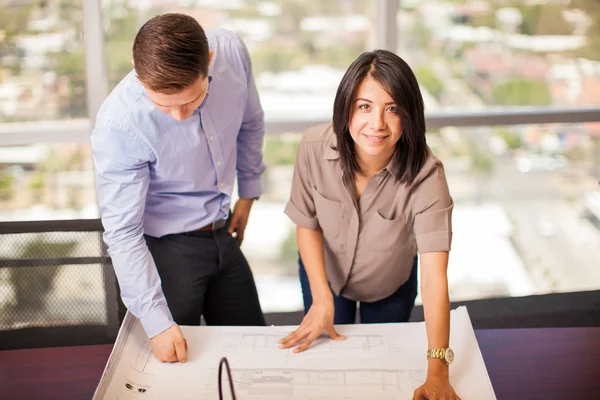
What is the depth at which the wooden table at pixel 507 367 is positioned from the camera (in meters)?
1.40

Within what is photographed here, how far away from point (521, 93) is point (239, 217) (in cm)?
175

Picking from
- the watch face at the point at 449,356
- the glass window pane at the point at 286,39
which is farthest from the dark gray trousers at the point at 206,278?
the glass window pane at the point at 286,39

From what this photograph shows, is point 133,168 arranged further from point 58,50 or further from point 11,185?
point 11,185

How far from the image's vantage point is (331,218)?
162cm

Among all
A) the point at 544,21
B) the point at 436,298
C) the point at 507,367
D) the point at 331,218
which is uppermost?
the point at 544,21

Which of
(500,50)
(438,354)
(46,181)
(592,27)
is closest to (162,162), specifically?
(438,354)

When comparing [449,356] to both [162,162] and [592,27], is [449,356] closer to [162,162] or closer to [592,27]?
[162,162]

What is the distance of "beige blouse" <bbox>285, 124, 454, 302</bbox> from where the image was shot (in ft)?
4.91

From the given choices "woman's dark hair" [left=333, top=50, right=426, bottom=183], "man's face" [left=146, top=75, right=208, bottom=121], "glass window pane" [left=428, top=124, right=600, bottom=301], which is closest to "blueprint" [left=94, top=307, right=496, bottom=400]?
"woman's dark hair" [left=333, top=50, right=426, bottom=183]

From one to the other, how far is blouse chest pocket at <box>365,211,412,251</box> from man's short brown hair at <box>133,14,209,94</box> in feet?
1.76

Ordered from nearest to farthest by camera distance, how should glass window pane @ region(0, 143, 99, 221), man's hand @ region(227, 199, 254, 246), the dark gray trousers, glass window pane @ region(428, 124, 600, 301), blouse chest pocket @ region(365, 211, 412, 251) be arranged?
blouse chest pocket @ region(365, 211, 412, 251)
the dark gray trousers
man's hand @ region(227, 199, 254, 246)
glass window pane @ region(0, 143, 99, 221)
glass window pane @ region(428, 124, 600, 301)

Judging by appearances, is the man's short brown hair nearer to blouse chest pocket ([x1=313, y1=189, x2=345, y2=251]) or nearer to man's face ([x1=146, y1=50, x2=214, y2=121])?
man's face ([x1=146, y1=50, x2=214, y2=121])

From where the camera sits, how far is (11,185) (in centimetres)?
294

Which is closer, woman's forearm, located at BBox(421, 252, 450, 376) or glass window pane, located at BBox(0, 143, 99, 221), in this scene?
woman's forearm, located at BBox(421, 252, 450, 376)
